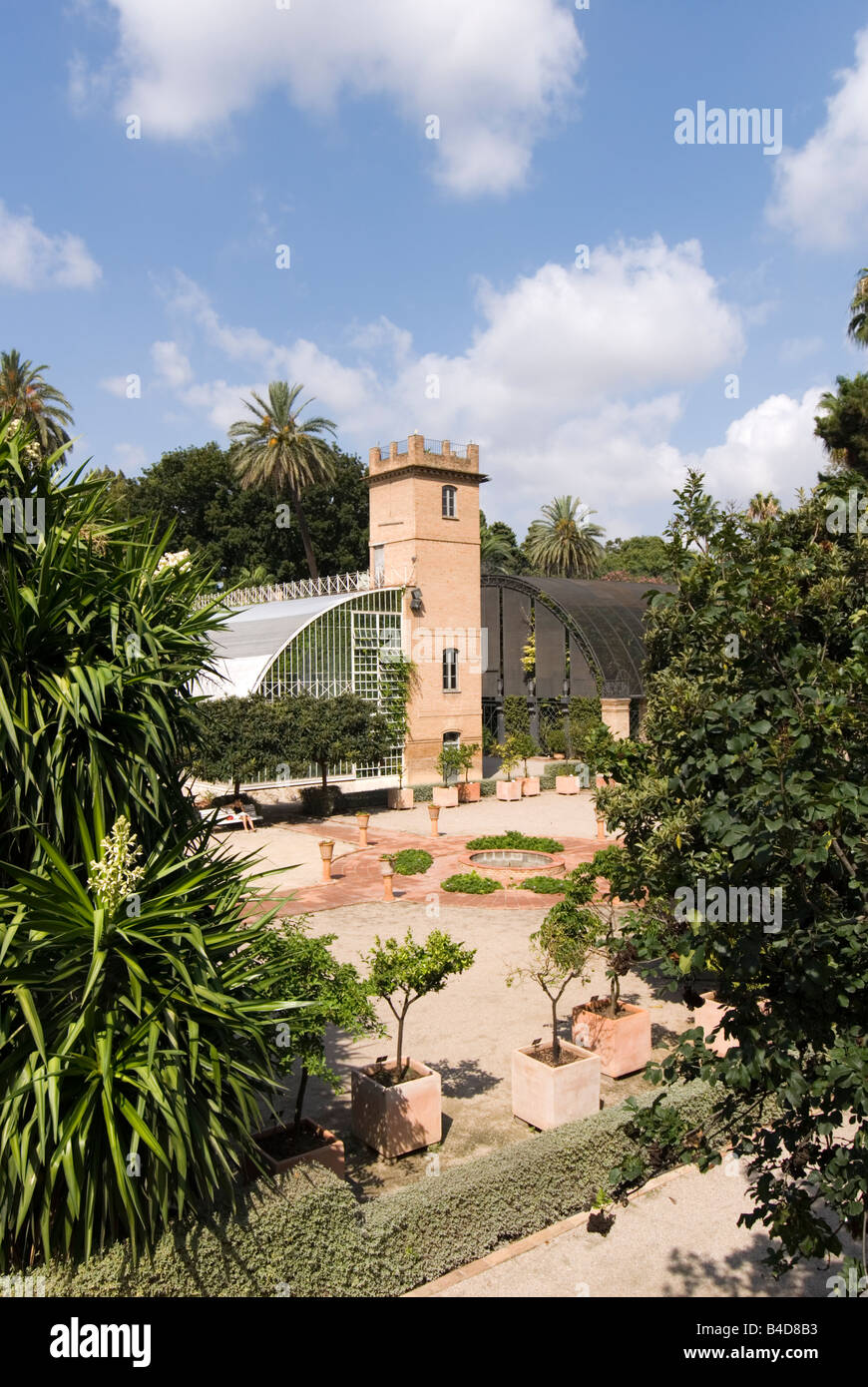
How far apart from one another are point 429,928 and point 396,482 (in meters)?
21.3

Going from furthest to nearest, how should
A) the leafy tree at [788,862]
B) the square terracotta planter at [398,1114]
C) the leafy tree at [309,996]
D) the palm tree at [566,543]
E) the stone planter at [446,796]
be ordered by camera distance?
the palm tree at [566,543] → the stone planter at [446,796] → the square terracotta planter at [398,1114] → the leafy tree at [309,996] → the leafy tree at [788,862]

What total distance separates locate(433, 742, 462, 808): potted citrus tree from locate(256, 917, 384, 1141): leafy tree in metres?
22.2

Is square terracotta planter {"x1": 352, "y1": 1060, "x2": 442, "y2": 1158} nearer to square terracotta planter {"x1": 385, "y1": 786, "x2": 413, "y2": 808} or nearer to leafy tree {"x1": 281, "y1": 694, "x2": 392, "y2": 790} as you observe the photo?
leafy tree {"x1": 281, "y1": 694, "x2": 392, "y2": 790}

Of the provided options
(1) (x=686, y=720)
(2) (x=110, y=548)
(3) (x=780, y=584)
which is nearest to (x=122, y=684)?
(2) (x=110, y=548)

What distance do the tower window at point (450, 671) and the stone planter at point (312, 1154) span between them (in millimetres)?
26541

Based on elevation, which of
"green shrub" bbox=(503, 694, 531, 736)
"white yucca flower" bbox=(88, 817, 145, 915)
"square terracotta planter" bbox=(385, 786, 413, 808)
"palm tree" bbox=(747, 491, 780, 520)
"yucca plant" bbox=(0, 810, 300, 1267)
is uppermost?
"palm tree" bbox=(747, 491, 780, 520)

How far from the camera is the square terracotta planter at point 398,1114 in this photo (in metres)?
8.90

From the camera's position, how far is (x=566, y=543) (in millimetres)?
58594

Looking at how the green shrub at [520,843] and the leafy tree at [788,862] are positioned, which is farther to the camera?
the green shrub at [520,843]

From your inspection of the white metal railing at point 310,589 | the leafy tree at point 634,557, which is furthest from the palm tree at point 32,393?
the leafy tree at point 634,557

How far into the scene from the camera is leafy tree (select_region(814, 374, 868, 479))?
30.2 metres

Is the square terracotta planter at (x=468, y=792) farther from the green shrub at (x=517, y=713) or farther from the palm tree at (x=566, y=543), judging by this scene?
the palm tree at (x=566, y=543)

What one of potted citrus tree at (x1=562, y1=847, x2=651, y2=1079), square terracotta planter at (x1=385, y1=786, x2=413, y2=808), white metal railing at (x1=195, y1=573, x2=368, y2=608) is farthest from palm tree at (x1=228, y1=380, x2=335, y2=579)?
potted citrus tree at (x1=562, y1=847, x2=651, y2=1079)

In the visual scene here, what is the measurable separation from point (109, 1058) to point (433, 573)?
1174 inches
